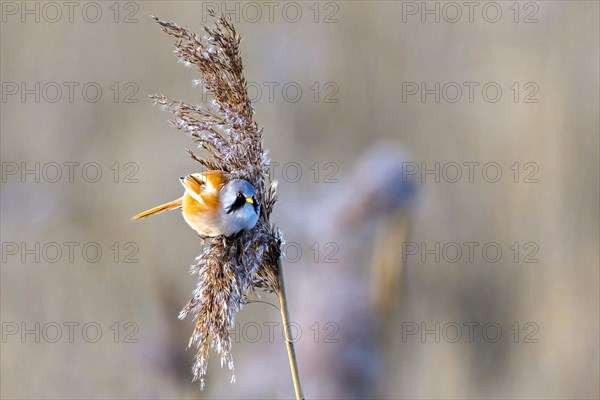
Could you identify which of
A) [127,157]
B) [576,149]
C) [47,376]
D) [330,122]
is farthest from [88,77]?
[576,149]

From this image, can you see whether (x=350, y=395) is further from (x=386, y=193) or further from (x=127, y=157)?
(x=127, y=157)

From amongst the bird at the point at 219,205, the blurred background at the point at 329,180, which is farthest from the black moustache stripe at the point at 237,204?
the blurred background at the point at 329,180

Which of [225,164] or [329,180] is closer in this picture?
[225,164]

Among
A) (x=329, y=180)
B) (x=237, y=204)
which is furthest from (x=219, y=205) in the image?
(x=329, y=180)

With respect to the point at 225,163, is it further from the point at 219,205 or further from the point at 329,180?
the point at 329,180

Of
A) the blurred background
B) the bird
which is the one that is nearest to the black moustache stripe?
the bird

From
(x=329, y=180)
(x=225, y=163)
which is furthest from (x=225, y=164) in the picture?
(x=329, y=180)

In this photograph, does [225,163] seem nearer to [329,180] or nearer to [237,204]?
[237,204]
